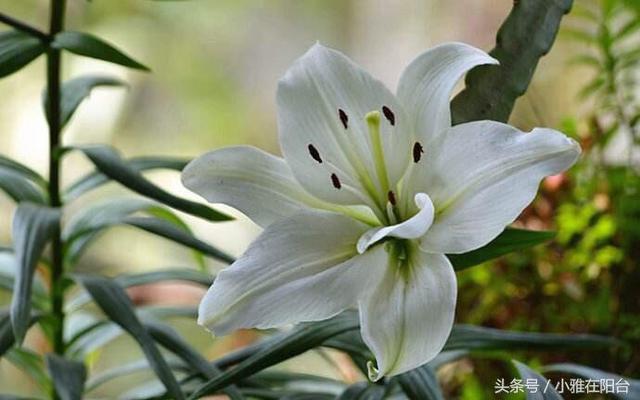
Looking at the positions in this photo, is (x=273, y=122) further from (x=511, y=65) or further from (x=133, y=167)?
(x=511, y=65)

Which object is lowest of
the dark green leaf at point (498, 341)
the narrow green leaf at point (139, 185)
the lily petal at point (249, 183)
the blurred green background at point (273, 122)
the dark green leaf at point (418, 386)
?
the blurred green background at point (273, 122)

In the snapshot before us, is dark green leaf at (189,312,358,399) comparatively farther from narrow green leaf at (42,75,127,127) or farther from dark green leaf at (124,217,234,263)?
narrow green leaf at (42,75,127,127)

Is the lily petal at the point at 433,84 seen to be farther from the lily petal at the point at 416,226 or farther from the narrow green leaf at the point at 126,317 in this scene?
the narrow green leaf at the point at 126,317

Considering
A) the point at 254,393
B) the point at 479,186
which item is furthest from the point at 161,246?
the point at 479,186

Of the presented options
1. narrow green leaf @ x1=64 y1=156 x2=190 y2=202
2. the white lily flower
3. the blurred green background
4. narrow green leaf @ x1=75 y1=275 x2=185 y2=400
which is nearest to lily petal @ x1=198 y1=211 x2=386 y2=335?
the white lily flower

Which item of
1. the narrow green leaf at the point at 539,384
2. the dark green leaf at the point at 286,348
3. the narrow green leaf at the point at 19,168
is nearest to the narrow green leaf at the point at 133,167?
the narrow green leaf at the point at 19,168

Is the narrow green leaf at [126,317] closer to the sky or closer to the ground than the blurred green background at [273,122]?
closer to the sky

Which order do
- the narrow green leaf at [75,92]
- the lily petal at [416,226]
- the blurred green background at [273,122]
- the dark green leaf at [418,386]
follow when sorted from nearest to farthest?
1. the lily petal at [416,226]
2. the dark green leaf at [418,386]
3. the narrow green leaf at [75,92]
4. the blurred green background at [273,122]

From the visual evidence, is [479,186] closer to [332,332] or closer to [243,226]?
[332,332]
